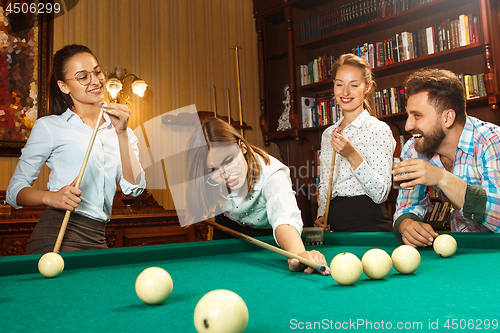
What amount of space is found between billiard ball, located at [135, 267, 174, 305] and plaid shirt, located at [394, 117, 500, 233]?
1.32m

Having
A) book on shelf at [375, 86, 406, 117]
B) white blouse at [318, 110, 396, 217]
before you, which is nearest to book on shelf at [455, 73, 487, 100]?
book on shelf at [375, 86, 406, 117]

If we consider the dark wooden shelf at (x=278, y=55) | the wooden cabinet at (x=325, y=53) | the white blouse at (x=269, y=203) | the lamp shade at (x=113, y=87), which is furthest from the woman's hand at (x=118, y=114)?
the dark wooden shelf at (x=278, y=55)

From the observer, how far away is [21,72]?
3361mm

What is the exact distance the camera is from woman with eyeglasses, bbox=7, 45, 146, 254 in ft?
6.15

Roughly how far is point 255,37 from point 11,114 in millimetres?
2914

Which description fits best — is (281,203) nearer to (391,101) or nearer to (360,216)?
(360,216)

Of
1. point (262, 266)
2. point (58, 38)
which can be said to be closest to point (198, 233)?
point (58, 38)

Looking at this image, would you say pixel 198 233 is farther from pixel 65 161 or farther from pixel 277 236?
pixel 277 236

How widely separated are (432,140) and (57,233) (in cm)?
177

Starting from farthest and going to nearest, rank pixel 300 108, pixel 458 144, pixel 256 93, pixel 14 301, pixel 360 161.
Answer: pixel 256 93
pixel 300 108
pixel 360 161
pixel 458 144
pixel 14 301

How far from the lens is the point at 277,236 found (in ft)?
5.16

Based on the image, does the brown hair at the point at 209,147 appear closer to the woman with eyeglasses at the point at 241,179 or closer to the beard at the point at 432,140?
the woman with eyeglasses at the point at 241,179

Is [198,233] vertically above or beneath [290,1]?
beneath

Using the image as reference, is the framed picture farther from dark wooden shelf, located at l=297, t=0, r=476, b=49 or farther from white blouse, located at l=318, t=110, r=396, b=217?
dark wooden shelf, located at l=297, t=0, r=476, b=49
